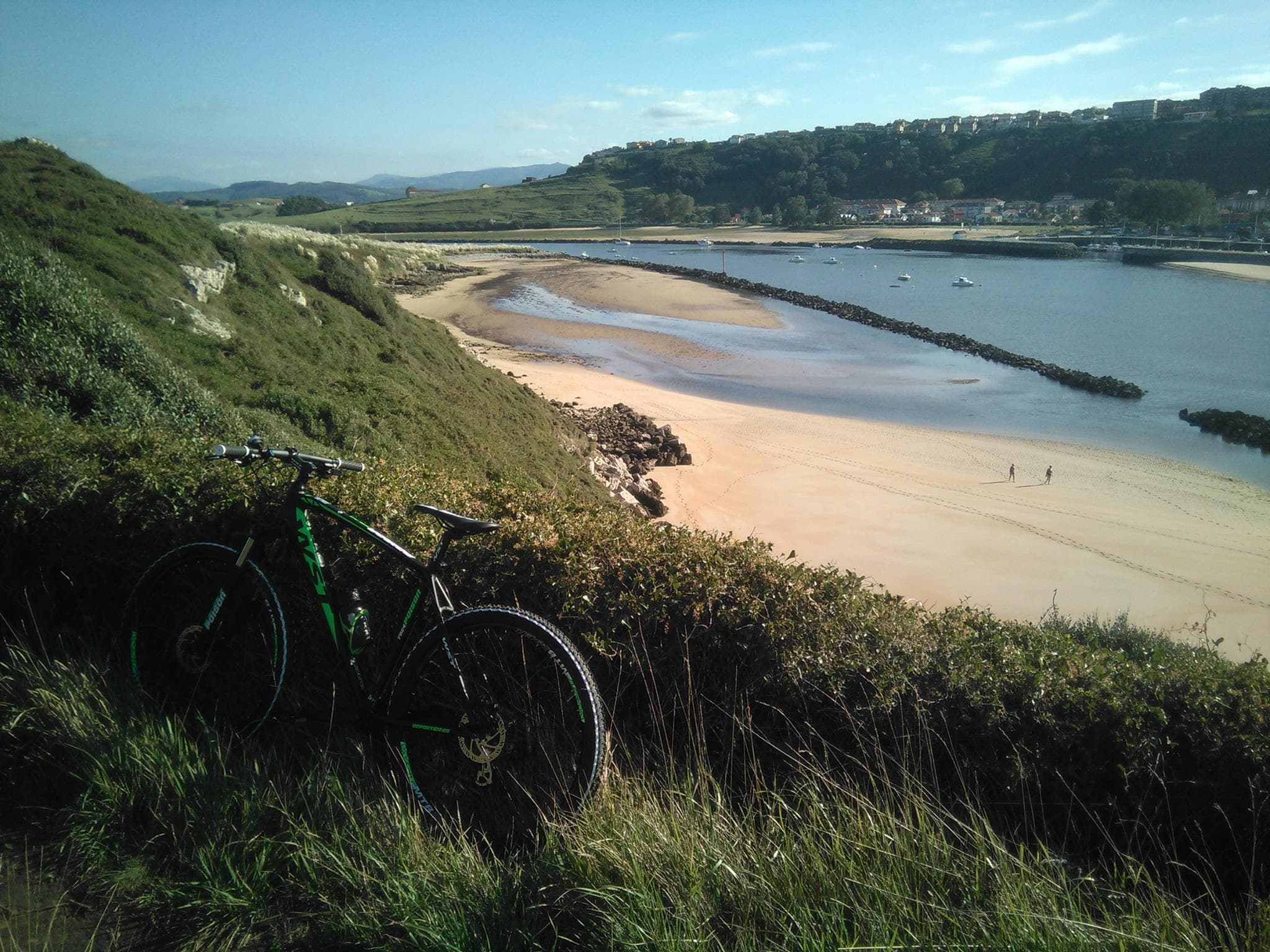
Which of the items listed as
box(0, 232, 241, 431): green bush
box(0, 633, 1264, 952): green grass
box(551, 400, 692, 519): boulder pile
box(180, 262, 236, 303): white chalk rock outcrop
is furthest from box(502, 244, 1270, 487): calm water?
box(0, 633, 1264, 952): green grass

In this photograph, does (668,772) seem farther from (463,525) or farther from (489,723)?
(463,525)

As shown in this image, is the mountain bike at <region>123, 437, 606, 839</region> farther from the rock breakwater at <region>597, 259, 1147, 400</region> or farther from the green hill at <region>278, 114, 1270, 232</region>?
the green hill at <region>278, 114, 1270, 232</region>

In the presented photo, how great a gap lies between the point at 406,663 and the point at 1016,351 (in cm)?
4560

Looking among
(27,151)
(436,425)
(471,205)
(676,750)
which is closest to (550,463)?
(436,425)

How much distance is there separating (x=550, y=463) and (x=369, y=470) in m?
11.2

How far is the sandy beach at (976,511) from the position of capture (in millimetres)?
14664

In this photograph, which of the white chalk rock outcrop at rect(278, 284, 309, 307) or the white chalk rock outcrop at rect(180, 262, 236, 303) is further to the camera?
the white chalk rock outcrop at rect(278, 284, 309, 307)

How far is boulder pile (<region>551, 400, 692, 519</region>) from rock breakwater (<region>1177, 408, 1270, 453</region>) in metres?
19.6

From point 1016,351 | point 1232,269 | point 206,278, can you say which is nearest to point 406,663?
point 206,278

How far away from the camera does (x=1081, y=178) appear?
12075 cm

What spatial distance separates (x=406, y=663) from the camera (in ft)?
9.04

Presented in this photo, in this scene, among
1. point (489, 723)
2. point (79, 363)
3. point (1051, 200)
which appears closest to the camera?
point (489, 723)

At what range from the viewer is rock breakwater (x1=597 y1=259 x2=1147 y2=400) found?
34.5 metres

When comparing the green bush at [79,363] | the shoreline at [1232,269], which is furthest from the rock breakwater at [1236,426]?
the shoreline at [1232,269]
